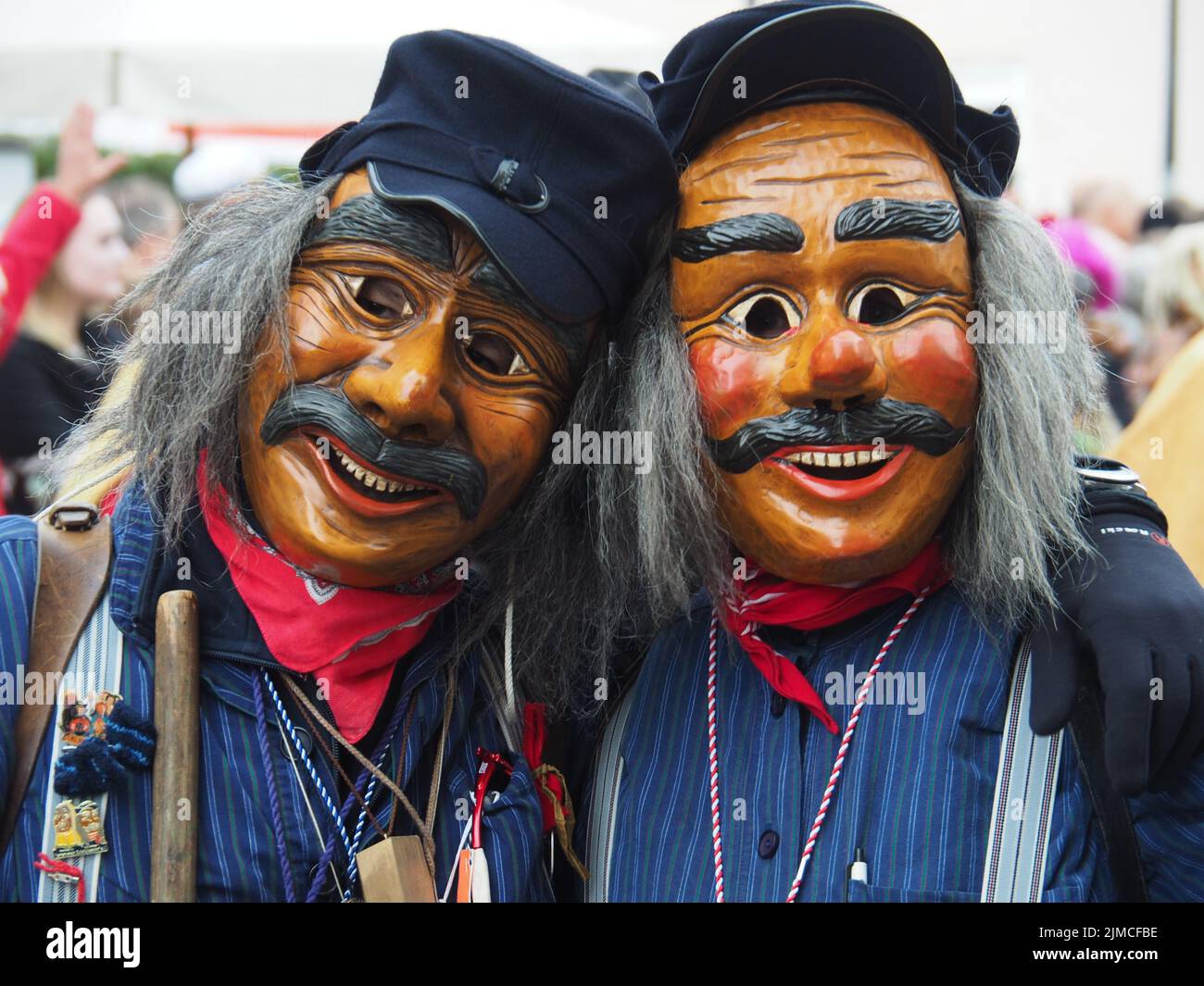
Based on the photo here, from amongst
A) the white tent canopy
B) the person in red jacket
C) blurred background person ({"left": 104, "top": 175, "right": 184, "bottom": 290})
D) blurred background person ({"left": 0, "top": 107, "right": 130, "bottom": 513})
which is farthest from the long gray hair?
the white tent canopy

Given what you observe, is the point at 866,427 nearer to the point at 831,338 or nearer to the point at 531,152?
the point at 831,338

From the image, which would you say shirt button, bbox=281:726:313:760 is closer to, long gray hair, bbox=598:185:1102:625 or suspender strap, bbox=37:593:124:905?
suspender strap, bbox=37:593:124:905

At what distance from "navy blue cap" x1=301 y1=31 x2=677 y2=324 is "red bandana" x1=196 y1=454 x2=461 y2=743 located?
0.57 metres

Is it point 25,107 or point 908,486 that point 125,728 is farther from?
point 25,107

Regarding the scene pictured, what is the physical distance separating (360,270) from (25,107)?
524 cm

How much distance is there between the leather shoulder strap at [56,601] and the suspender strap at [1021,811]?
4.53ft

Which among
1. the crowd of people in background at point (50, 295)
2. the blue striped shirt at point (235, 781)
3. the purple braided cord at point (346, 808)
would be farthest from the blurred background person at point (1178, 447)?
the crowd of people in background at point (50, 295)

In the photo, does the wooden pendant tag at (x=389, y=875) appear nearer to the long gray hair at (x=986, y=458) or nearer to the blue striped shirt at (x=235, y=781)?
the blue striped shirt at (x=235, y=781)

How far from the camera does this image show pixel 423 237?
6.84ft

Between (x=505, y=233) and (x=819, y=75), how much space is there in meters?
0.61

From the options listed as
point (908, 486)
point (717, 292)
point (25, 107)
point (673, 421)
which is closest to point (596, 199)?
point (717, 292)

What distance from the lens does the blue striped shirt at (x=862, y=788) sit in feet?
6.26

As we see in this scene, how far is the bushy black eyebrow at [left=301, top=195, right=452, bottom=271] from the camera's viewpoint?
6.83 ft
